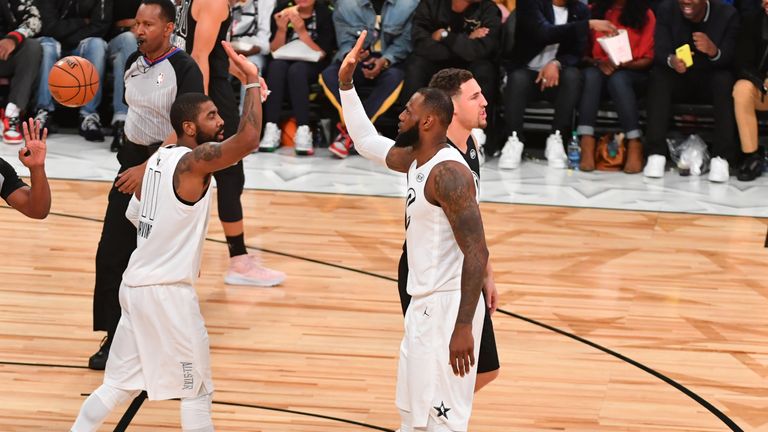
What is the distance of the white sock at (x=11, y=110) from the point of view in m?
11.1

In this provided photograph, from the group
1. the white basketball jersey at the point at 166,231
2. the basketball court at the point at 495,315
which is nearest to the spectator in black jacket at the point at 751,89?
the basketball court at the point at 495,315

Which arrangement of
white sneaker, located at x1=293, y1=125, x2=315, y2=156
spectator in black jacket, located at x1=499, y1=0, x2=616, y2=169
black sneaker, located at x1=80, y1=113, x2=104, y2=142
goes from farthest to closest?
black sneaker, located at x1=80, y1=113, x2=104, y2=142, white sneaker, located at x1=293, y1=125, x2=315, y2=156, spectator in black jacket, located at x1=499, y1=0, x2=616, y2=169

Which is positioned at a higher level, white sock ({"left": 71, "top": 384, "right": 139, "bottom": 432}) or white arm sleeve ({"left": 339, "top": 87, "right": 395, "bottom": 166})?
white arm sleeve ({"left": 339, "top": 87, "right": 395, "bottom": 166})

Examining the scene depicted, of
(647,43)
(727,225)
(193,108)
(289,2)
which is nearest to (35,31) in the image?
(289,2)

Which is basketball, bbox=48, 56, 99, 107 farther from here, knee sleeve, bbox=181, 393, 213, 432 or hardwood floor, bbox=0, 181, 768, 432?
knee sleeve, bbox=181, 393, 213, 432

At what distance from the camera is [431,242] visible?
429 centimetres

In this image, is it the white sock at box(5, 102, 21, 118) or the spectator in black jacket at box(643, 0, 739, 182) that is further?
the white sock at box(5, 102, 21, 118)

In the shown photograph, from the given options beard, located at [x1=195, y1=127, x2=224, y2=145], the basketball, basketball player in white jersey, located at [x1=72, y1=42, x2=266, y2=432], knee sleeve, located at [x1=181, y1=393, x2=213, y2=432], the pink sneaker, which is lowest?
the pink sneaker

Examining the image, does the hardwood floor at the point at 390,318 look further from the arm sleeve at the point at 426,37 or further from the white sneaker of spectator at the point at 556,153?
the arm sleeve at the point at 426,37

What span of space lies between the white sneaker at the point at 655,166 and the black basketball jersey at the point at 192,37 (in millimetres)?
5097

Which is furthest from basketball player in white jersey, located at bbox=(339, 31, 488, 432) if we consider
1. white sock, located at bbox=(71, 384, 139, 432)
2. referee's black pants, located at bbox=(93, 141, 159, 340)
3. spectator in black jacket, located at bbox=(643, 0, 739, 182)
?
spectator in black jacket, located at bbox=(643, 0, 739, 182)

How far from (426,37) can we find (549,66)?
3.75 ft

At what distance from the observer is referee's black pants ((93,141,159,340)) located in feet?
18.4

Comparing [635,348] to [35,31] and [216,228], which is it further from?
[35,31]
